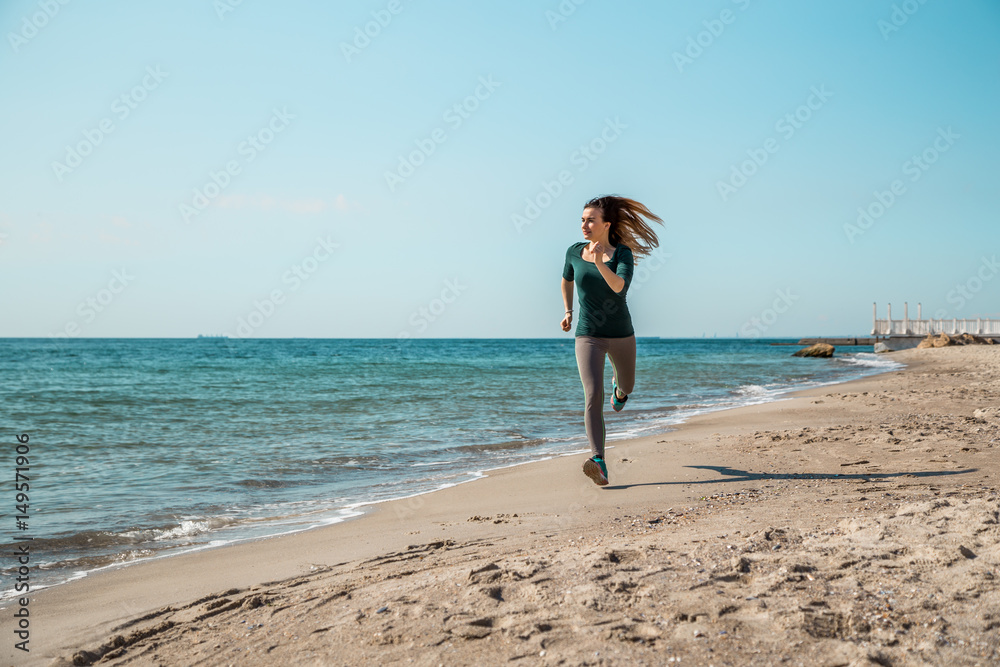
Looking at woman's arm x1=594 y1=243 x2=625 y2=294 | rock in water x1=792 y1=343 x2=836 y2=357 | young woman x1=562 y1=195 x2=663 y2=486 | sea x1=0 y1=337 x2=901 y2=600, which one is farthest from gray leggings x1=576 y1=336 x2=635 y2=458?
rock in water x1=792 y1=343 x2=836 y2=357

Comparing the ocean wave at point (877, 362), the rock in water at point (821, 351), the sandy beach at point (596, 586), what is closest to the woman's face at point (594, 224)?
Answer: the sandy beach at point (596, 586)

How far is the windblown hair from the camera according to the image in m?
5.02

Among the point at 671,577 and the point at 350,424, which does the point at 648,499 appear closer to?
the point at 671,577

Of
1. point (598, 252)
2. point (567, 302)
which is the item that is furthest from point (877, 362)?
point (598, 252)

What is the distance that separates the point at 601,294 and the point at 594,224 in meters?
0.57

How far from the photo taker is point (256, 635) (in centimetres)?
251

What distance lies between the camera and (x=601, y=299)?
4.84m

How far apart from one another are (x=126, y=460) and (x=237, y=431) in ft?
8.27

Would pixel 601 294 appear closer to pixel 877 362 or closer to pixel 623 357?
pixel 623 357

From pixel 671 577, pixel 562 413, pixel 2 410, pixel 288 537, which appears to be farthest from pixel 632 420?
pixel 2 410

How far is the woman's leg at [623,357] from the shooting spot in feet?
16.2

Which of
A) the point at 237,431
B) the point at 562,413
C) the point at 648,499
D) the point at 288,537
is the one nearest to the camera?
the point at 288,537

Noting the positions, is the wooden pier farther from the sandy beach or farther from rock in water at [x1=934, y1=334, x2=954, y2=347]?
the sandy beach

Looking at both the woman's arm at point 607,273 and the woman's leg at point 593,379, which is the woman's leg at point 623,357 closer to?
the woman's leg at point 593,379
